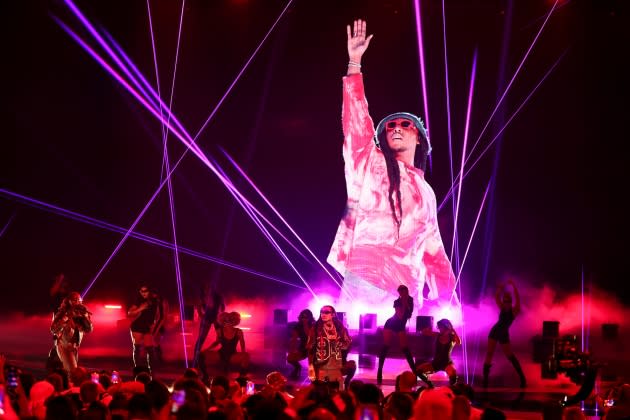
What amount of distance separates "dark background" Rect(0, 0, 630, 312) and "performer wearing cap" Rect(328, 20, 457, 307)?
841 mm

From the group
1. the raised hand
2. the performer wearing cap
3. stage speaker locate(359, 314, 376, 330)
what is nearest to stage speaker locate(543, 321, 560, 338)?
the performer wearing cap

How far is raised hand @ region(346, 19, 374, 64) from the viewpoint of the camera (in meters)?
17.8

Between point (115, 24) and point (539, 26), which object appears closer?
point (539, 26)

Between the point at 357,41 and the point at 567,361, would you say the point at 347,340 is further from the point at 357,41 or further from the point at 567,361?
the point at 357,41

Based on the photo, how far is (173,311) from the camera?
20109mm

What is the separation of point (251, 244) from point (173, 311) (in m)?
2.77

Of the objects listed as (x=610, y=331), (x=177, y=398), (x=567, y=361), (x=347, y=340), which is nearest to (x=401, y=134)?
(x=610, y=331)

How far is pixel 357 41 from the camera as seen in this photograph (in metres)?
17.9

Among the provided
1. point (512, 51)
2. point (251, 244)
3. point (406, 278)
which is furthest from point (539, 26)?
point (251, 244)

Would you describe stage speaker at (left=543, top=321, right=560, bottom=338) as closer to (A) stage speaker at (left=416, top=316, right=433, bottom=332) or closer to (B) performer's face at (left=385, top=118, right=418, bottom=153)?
(A) stage speaker at (left=416, top=316, right=433, bottom=332)

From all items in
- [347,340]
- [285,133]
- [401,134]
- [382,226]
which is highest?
[285,133]

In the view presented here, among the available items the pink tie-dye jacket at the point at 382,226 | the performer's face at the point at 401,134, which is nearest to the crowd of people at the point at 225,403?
the pink tie-dye jacket at the point at 382,226

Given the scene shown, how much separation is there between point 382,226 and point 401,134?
2126mm

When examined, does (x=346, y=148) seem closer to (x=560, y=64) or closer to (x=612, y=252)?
(x=560, y=64)
